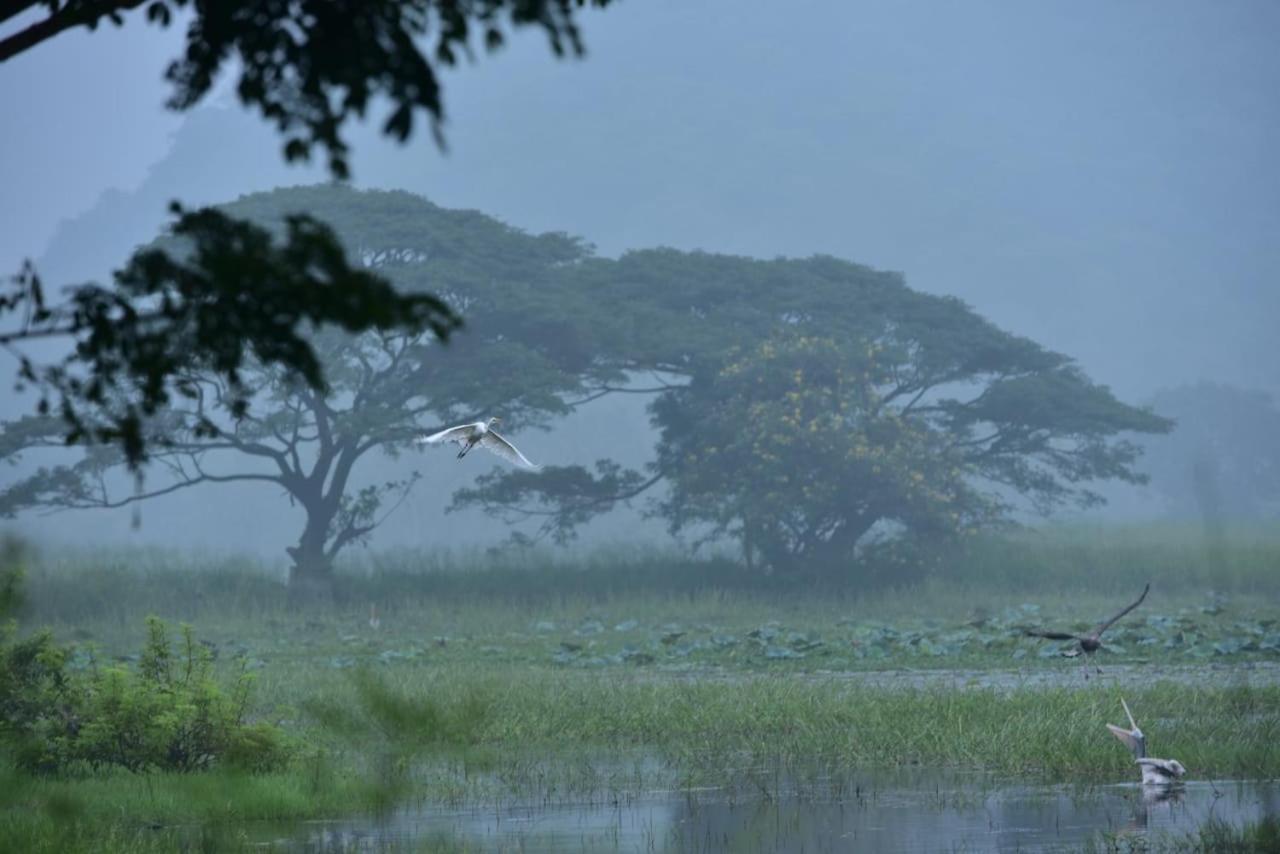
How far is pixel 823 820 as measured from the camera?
11.1m

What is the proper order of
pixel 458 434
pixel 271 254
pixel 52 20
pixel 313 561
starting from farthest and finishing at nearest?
pixel 313 561
pixel 458 434
pixel 52 20
pixel 271 254

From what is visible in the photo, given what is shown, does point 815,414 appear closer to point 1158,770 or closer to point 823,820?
point 1158,770

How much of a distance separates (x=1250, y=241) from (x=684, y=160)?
48921mm

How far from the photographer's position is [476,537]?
7825 cm

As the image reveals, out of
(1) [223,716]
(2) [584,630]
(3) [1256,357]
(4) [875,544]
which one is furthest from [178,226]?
(3) [1256,357]

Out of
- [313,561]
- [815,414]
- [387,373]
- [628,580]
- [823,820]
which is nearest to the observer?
[823,820]

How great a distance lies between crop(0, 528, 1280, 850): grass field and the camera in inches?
476

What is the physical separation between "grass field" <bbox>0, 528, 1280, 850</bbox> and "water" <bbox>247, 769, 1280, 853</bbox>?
402 millimetres

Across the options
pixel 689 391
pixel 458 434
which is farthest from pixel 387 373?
pixel 458 434

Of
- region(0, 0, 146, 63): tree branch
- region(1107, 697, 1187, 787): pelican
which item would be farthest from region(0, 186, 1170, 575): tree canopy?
region(0, 0, 146, 63): tree branch

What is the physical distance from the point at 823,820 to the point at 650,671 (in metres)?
9.58

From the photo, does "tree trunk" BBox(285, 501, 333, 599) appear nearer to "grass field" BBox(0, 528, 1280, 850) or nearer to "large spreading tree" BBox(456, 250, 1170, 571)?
"grass field" BBox(0, 528, 1280, 850)

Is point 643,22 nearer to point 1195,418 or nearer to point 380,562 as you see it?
point 1195,418

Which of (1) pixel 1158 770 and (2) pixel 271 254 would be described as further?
(1) pixel 1158 770
